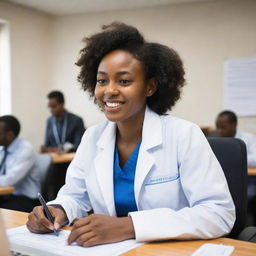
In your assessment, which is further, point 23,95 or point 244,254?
point 23,95

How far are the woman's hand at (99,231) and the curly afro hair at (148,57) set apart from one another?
60cm

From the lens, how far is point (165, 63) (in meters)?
1.53

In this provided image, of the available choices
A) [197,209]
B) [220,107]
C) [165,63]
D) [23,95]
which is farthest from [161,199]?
[23,95]

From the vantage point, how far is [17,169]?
2982 millimetres

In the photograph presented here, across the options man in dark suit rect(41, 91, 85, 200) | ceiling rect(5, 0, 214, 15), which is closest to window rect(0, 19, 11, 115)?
ceiling rect(5, 0, 214, 15)

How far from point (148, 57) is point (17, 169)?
1.87 m

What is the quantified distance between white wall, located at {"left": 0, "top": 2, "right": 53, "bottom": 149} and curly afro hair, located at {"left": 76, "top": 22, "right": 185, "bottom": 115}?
4367 mm

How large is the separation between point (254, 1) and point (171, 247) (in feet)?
15.8

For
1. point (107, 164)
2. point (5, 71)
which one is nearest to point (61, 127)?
point (5, 71)

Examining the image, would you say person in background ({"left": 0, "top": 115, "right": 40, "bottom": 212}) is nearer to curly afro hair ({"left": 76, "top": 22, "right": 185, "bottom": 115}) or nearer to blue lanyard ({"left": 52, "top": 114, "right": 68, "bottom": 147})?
curly afro hair ({"left": 76, "top": 22, "right": 185, "bottom": 115})

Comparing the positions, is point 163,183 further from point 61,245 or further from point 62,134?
point 62,134

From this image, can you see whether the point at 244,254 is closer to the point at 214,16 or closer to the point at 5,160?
the point at 5,160

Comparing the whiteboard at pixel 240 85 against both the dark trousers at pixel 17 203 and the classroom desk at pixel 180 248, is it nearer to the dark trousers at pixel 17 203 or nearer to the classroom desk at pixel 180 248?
the dark trousers at pixel 17 203

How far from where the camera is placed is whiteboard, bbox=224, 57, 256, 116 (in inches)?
207
